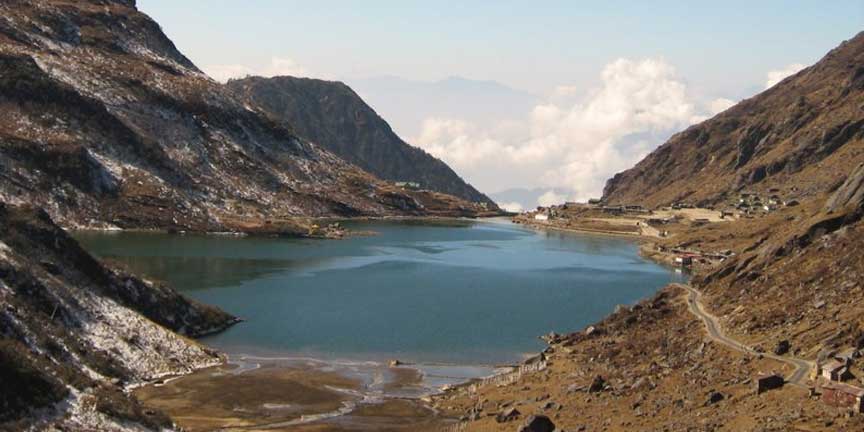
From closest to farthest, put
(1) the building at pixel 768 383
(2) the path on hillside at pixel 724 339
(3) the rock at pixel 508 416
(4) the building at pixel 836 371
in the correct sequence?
(4) the building at pixel 836 371 → (1) the building at pixel 768 383 → (2) the path on hillside at pixel 724 339 → (3) the rock at pixel 508 416

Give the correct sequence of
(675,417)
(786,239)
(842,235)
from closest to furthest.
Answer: (675,417) < (842,235) < (786,239)

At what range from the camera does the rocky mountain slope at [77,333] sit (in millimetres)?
56219

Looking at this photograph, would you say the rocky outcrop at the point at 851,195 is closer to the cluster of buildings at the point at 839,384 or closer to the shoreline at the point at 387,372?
the shoreline at the point at 387,372

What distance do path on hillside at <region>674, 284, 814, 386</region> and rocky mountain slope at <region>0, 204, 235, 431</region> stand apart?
129 feet

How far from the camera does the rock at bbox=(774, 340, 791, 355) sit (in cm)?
6462

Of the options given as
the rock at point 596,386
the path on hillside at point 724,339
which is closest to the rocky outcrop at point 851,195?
the path on hillside at point 724,339

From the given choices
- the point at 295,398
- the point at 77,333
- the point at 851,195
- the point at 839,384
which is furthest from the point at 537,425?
the point at 851,195

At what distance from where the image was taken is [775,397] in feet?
180

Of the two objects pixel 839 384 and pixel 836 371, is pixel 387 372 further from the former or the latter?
pixel 839 384

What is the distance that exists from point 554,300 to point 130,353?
77248 millimetres

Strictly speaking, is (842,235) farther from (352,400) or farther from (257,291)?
(257,291)

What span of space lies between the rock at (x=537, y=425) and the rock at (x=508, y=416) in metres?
6.83

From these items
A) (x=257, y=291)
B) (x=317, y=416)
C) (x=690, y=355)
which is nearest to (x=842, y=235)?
(x=690, y=355)

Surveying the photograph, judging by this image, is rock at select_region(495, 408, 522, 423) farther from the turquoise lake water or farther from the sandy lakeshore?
the turquoise lake water
